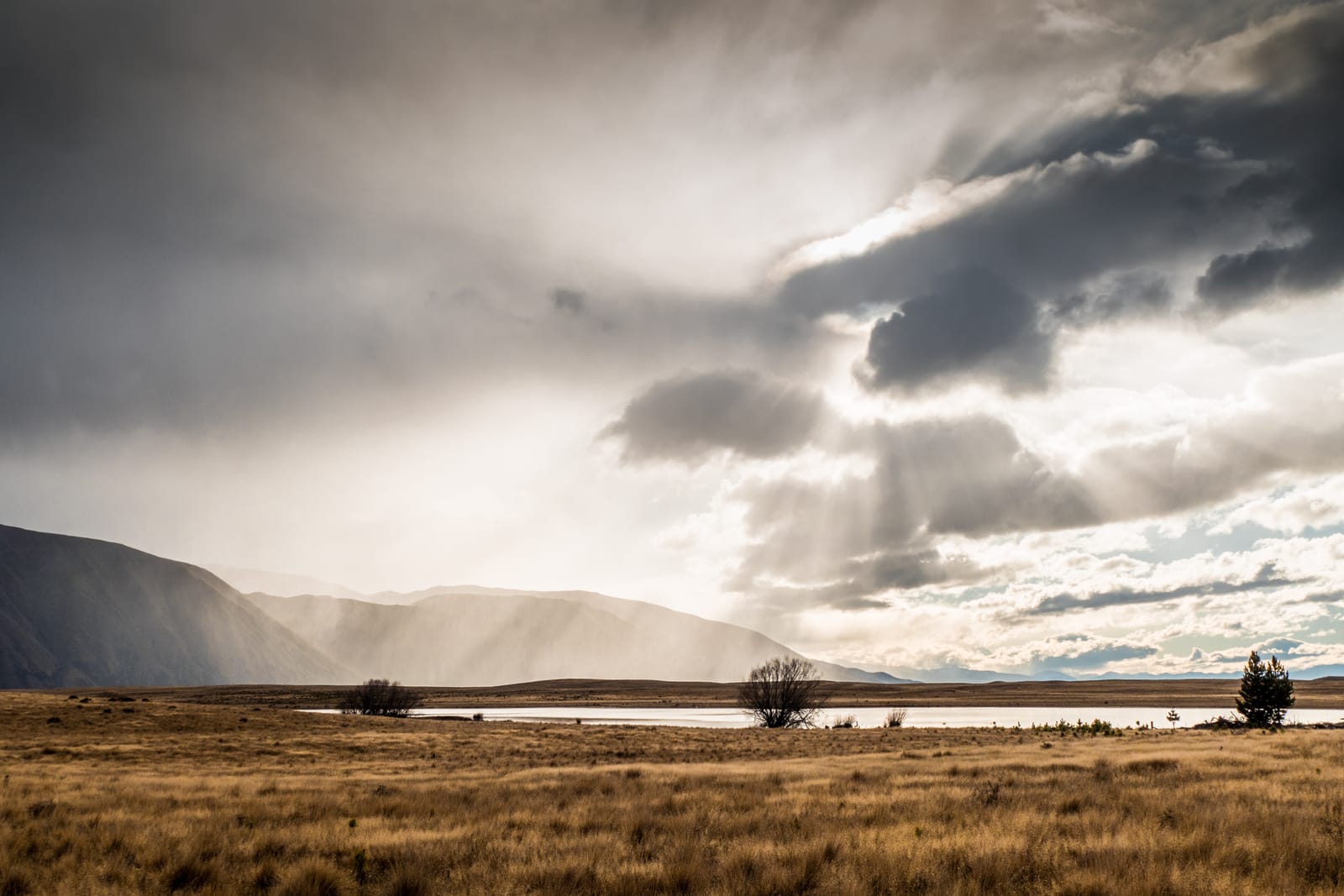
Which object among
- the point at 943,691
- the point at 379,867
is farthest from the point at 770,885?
the point at 943,691

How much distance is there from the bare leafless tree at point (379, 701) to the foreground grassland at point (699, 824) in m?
56.5

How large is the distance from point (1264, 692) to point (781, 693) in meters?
37.7

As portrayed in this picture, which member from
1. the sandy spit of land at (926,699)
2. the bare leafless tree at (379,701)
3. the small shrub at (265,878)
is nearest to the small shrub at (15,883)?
the small shrub at (265,878)

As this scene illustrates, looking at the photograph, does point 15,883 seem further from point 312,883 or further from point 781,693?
point 781,693

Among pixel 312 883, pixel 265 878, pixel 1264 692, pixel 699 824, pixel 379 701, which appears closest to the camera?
pixel 312 883

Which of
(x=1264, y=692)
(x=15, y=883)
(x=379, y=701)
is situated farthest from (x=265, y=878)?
(x=379, y=701)

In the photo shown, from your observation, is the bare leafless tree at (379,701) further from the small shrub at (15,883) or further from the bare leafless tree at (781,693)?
the small shrub at (15,883)

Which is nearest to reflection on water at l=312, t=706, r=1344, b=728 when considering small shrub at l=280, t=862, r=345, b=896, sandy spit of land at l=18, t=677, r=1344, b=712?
sandy spit of land at l=18, t=677, r=1344, b=712

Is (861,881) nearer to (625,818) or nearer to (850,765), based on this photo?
(625,818)

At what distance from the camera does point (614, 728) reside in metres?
57.3

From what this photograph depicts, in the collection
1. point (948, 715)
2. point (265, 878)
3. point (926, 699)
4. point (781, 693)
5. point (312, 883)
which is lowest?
point (926, 699)

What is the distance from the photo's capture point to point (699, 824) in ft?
45.6

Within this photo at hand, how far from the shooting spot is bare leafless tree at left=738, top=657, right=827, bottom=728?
72688mm

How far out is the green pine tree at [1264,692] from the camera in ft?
169
